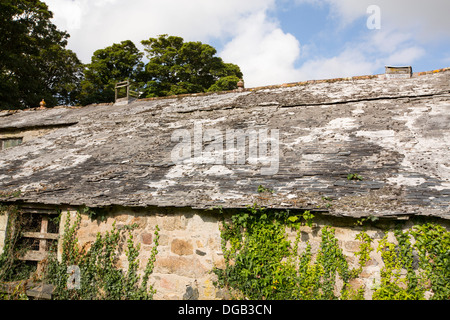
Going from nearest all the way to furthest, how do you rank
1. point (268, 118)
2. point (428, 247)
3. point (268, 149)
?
point (428, 247) → point (268, 149) → point (268, 118)

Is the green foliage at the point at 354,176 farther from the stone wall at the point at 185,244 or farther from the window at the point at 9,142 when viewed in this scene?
the window at the point at 9,142

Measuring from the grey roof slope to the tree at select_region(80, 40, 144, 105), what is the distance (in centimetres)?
1712

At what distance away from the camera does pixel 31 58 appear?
72.9ft

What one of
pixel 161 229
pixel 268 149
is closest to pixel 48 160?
pixel 161 229

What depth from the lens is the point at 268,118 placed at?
26.2 ft

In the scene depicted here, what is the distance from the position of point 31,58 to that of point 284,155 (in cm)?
2263

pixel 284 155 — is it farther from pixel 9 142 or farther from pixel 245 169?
pixel 9 142

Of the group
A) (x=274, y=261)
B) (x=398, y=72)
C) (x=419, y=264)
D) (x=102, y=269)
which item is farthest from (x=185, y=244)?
(x=398, y=72)

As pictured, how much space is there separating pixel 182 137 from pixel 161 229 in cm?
294

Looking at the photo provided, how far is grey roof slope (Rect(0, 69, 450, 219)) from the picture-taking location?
15.6 feet

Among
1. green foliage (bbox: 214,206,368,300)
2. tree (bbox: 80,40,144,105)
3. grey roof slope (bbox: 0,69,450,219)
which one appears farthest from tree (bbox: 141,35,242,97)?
green foliage (bbox: 214,206,368,300)

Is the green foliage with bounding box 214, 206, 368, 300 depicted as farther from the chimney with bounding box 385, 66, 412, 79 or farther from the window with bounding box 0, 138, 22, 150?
the window with bounding box 0, 138, 22, 150

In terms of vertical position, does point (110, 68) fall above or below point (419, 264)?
above

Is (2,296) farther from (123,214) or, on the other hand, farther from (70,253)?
(123,214)
